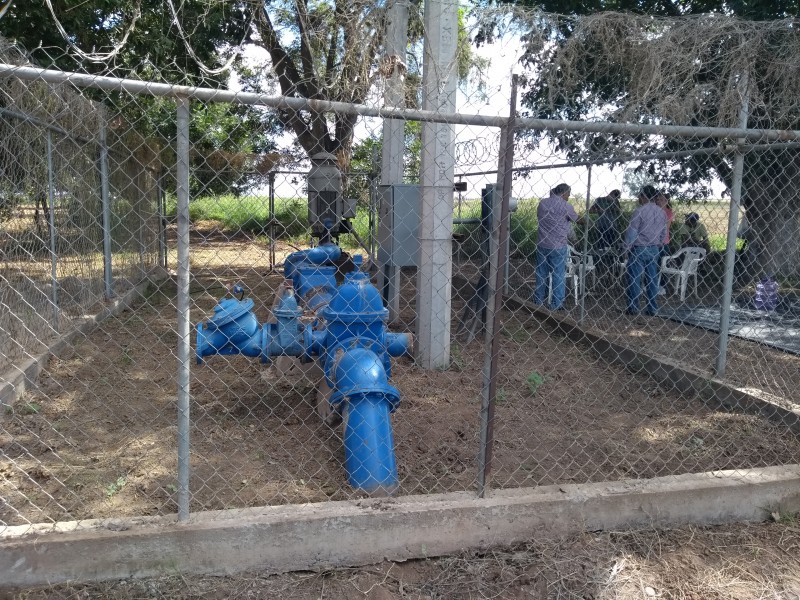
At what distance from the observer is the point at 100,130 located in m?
7.65

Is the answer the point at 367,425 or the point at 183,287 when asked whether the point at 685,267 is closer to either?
the point at 367,425

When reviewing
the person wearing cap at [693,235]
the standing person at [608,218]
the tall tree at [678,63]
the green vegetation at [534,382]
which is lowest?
the green vegetation at [534,382]

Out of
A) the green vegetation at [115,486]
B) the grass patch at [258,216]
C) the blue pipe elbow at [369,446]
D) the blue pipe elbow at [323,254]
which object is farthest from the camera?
the grass patch at [258,216]

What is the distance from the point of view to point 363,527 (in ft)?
9.04

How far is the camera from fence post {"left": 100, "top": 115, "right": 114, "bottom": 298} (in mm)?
7753

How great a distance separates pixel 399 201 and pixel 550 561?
170 inches

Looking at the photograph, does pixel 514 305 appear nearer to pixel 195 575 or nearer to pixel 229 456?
pixel 229 456

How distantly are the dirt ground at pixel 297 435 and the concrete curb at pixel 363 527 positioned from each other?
54cm

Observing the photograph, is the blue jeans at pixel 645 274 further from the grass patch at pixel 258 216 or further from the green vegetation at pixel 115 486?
the green vegetation at pixel 115 486

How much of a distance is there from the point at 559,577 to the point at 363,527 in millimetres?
876

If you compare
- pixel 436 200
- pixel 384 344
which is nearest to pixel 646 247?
pixel 436 200

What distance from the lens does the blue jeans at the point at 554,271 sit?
823cm

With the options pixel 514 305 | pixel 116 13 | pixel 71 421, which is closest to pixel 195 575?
pixel 71 421

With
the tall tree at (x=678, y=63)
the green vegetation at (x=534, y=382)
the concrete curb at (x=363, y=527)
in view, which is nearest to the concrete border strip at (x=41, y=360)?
the concrete curb at (x=363, y=527)
